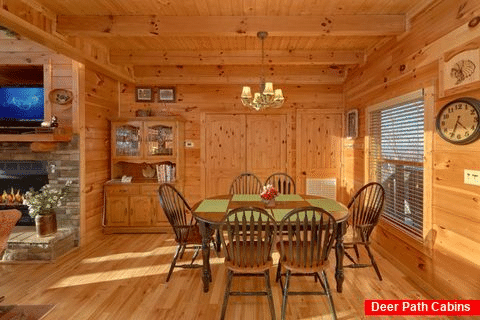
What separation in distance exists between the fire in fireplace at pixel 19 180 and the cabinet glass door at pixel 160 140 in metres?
1.50

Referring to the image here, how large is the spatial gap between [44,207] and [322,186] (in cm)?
432

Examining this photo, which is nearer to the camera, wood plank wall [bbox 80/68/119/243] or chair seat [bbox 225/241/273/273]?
chair seat [bbox 225/241/273/273]

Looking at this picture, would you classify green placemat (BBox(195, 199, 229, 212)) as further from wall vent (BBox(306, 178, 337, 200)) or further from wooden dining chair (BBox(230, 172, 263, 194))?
wall vent (BBox(306, 178, 337, 200))

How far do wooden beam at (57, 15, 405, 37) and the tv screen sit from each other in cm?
125

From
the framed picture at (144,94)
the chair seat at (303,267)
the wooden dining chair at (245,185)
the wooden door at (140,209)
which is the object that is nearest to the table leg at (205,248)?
the chair seat at (303,267)

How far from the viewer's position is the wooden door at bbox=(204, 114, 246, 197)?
5738mm

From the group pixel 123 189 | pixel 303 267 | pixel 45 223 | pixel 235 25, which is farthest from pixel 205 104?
pixel 303 267

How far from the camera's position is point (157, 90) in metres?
5.71

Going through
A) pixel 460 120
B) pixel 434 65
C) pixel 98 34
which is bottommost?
pixel 460 120

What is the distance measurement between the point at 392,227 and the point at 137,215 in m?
3.59

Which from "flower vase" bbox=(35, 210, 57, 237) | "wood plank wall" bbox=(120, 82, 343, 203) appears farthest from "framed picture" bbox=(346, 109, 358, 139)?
"flower vase" bbox=(35, 210, 57, 237)

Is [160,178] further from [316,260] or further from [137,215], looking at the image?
[316,260]

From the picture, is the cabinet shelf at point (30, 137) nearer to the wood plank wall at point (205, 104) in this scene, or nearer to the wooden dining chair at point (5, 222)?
the wooden dining chair at point (5, 222)

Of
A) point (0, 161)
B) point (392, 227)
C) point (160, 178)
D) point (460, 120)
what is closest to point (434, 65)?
point (460, 120)
